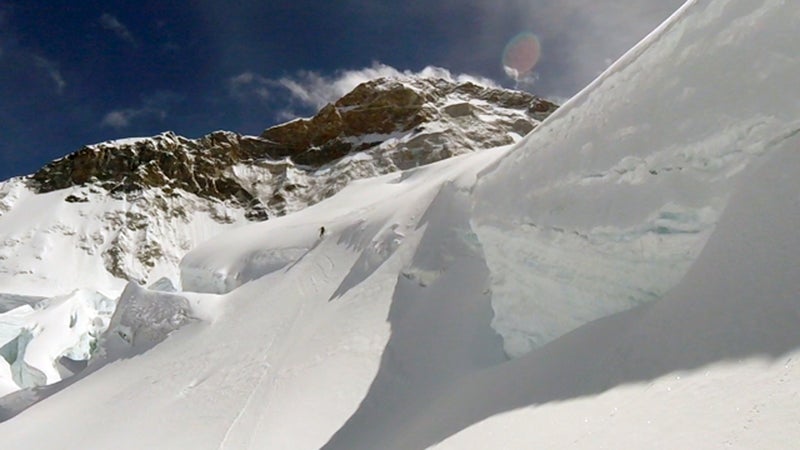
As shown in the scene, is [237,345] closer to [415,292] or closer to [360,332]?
[360,332]

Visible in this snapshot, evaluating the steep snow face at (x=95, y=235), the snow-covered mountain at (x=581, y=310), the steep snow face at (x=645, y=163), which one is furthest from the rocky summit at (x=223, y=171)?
the steep snow face at (x=645, y=163)

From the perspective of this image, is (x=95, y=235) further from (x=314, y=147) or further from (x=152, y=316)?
(x=152, y=316)

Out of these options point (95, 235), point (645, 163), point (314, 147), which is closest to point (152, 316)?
point (645, 163)

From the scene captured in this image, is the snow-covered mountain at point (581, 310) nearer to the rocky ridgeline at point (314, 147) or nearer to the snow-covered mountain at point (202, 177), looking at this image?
the snow-covered mountain at point (202, 177)

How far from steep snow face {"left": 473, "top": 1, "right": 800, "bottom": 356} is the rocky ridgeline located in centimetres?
7748

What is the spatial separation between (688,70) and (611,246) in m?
1.93

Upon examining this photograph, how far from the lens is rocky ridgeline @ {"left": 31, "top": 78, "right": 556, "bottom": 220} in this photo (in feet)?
291

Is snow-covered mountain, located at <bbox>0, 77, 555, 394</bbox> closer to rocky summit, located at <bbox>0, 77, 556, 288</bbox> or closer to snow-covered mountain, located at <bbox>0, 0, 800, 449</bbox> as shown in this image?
rocky summit, located at <bbox>0, 77, 556, 288</bbox>

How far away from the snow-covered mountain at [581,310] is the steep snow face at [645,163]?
2 centimetres

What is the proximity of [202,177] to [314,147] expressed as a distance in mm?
21886

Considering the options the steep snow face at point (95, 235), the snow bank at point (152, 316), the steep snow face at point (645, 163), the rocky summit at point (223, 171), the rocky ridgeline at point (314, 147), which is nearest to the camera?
the steep snow face at point (645, 163)

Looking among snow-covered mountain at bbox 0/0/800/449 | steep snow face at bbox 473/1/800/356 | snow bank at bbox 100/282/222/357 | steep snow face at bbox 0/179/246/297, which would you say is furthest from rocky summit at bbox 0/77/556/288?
steep snow face at bbox 473/1/800/356

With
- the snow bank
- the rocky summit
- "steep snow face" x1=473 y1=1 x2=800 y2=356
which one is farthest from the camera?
A: the rocky summit

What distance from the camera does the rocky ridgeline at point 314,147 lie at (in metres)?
88.7
